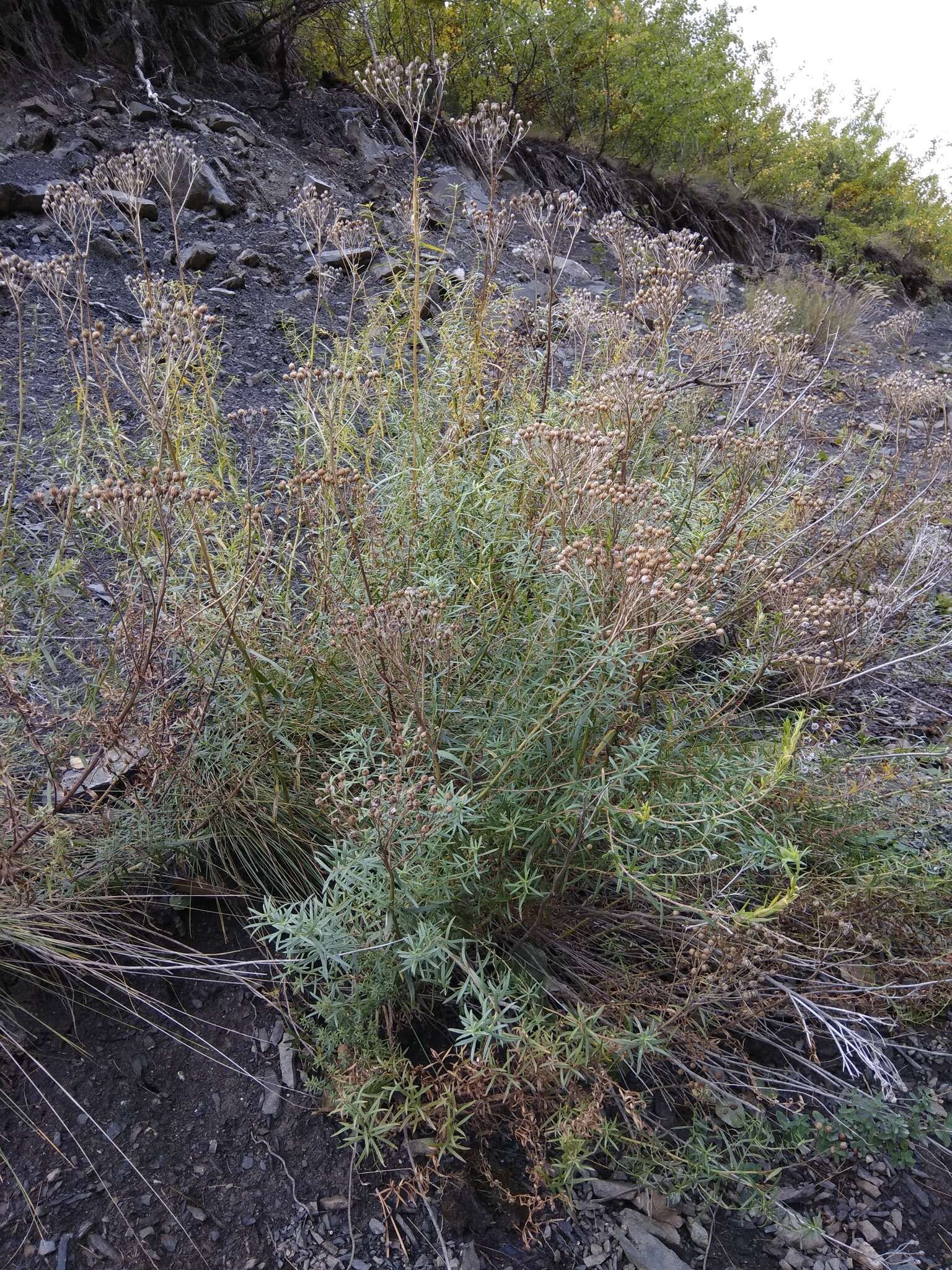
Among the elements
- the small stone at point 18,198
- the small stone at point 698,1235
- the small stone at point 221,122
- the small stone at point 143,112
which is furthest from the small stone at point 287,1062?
the small stone at point 221,122

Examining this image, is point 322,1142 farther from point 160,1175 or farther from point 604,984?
point 604,984

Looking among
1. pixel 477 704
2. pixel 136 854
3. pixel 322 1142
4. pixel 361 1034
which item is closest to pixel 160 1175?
pixel 322 1142

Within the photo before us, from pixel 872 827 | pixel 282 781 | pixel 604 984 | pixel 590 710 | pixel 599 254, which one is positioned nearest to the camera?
pixel 590 710

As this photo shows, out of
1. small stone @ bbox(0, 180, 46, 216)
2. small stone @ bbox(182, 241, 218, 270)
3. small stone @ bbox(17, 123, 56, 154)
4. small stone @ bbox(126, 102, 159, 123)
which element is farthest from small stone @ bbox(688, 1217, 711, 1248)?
small stone @ bbox(126, 102, 159, 123)

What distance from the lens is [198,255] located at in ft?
18.9

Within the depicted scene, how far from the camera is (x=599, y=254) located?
27.7 feet

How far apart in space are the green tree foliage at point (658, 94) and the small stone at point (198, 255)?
3.34 metres

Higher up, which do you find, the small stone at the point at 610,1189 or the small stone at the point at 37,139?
the small stone at the point at 37,139

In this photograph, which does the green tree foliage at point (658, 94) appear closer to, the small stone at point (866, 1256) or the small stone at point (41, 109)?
the small stone at point (41, 109)

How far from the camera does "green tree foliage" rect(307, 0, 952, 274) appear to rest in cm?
868

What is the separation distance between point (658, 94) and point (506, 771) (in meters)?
10.4

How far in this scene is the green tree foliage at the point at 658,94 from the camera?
8680 mm

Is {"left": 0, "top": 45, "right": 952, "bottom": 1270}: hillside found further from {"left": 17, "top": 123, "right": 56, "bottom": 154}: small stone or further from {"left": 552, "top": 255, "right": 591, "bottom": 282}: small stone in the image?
{"left": 552, "top": 255, "right": 591, "bottom": 282}: small stone

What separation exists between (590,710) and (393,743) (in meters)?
0.48
